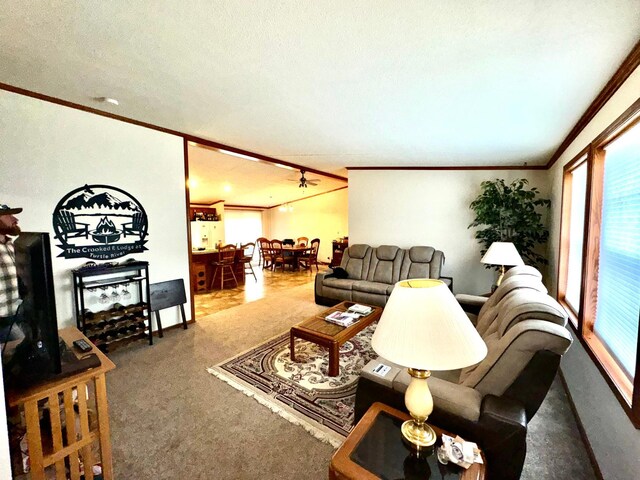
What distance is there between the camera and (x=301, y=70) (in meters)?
1.85

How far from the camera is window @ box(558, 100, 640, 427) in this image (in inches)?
57.7

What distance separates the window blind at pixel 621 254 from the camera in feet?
4.91

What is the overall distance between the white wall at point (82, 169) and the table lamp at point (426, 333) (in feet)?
10.4

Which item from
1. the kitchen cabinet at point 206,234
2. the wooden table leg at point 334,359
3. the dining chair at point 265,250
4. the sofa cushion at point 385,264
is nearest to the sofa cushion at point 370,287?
the sofa cushion at point 385,264

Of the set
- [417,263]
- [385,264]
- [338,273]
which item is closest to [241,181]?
[338,273]

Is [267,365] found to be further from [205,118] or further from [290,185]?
[290,185]

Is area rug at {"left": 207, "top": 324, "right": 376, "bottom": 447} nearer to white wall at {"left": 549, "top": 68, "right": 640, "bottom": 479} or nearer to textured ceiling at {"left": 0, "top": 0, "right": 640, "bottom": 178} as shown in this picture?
white wall at {"left": 549, "top": 68, "right": 640, "bottom": 479}

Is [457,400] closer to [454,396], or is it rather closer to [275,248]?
[454,396]

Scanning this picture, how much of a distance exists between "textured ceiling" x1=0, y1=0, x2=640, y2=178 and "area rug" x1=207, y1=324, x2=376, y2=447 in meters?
2.35

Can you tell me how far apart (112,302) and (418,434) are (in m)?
3.27

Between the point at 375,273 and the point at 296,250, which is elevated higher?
the point at 296,250

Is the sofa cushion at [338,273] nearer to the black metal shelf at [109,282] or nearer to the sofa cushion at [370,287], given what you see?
the sofa cushion at [370,287]

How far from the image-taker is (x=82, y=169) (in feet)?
8.91

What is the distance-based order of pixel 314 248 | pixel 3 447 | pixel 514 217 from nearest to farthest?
1. pixel 3 447
2. pixel 514 217
3. pixel 314 248
